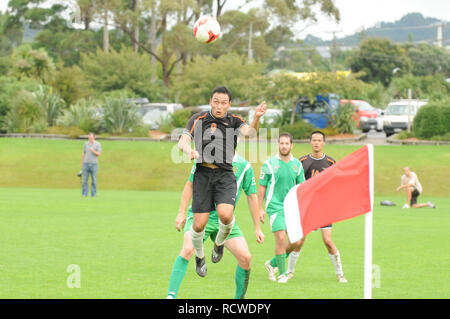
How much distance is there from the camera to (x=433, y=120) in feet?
129

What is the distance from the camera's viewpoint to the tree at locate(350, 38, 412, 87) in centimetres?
9375

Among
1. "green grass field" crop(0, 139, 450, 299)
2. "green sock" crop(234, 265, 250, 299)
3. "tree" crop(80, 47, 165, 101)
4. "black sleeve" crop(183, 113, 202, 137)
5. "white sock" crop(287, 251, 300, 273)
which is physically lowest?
"green grass field" crop(0, 139, 450, 299)

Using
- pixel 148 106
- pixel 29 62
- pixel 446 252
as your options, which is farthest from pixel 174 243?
pixel 29 62

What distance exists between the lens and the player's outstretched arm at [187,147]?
302 inches

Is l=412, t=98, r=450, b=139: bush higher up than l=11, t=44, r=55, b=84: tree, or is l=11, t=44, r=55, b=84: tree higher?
l=11, t=44, r=55, b=84: tree

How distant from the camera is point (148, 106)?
5134 cm

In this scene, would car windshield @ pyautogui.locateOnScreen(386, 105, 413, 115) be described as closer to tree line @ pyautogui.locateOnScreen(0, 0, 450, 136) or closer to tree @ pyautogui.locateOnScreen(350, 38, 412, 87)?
tree line @ pyautogui.locateOnScreen(0, 0, 450, 136)

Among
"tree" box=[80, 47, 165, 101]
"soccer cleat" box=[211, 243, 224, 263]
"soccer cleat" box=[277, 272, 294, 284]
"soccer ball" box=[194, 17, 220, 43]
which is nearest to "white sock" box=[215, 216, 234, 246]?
"soccer cleat" box=[211, 243, 224, 263]

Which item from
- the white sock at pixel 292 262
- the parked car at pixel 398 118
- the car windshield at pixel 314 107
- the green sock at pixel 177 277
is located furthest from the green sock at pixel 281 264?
the parked car at pixel 398 118

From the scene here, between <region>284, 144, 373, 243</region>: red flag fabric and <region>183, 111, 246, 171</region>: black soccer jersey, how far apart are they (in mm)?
1429

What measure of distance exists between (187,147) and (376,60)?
89.0 metres

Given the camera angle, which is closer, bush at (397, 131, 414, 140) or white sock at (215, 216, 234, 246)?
white sock at (215, 216, 234, 246)
